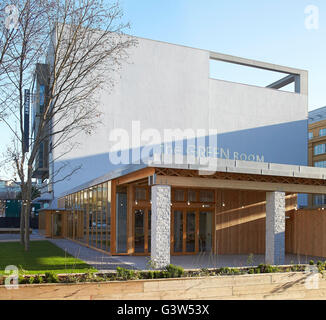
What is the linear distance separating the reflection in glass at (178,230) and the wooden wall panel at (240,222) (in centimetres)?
180

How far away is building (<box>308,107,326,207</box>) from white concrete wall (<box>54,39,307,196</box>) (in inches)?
905

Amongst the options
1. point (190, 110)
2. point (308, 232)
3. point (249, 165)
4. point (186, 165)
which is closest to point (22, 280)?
point (186, 165)

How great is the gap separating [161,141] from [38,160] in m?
16.3

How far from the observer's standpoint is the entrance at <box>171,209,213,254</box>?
740 inches

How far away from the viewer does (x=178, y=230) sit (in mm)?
18938

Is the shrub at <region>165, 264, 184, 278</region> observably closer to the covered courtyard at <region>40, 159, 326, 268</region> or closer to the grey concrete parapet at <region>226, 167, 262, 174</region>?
the covered courtyard at <region>40, 159, 326, 268</region>

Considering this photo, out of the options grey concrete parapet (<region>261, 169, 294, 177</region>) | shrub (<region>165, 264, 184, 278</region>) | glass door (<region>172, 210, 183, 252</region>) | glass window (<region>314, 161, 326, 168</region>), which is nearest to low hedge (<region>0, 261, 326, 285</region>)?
shrub (<region>165, 264, 184, 278</region>)

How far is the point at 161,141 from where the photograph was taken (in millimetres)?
34719

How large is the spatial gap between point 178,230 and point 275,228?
4.83 m

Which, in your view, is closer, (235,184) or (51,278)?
(51,278)

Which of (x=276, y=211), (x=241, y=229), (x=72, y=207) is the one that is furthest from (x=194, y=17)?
(x=72, y=207)

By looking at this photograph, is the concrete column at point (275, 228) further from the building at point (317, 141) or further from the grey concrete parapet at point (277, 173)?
the building at point (317, 141)

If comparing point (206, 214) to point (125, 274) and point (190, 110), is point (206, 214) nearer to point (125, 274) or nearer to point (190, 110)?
point (125, 274)
